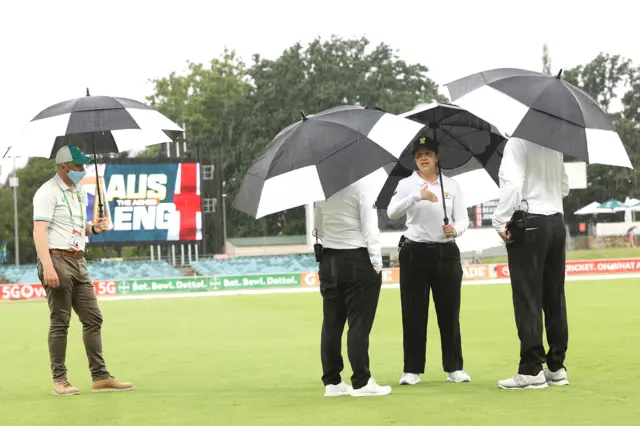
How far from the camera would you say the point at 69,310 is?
8266 millimetres

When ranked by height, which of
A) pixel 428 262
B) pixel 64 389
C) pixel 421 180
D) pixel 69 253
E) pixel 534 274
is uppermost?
pixel 421 180

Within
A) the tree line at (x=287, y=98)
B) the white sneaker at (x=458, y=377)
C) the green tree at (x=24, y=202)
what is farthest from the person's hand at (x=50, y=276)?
the green tree at (x=24, y=202)

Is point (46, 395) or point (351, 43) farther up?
point (351, 43)

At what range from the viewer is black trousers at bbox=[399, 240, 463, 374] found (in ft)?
26.3

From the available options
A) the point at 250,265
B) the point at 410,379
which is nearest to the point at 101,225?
the point at 410,379

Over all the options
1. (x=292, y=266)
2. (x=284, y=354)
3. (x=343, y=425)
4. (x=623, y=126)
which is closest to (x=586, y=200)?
(x=623, y=126)

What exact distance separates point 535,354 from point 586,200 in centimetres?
6569

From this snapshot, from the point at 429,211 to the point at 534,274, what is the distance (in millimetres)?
1020

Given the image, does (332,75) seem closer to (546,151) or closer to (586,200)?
(586,200)

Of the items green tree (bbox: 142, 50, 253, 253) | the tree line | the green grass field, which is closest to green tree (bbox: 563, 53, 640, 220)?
the tree line

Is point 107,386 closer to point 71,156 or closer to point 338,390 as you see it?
point 71,156

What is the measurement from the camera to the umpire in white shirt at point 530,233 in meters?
7.36

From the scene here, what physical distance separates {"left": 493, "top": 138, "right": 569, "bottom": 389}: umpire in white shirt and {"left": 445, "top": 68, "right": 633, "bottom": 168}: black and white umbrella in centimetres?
37

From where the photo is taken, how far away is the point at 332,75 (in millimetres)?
67875
